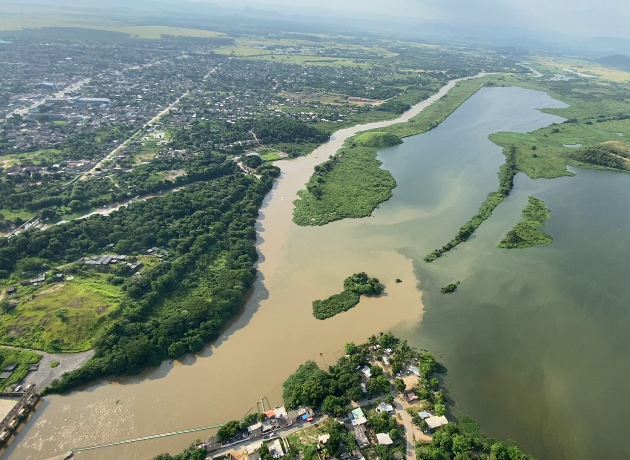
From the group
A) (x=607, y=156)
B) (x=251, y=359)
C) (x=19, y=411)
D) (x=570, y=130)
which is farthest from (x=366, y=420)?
(x=570, y=130)

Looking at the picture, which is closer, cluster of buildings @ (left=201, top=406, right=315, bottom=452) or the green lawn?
cluster of buildings @ (left=201, top=406, right=315, bottom=452)

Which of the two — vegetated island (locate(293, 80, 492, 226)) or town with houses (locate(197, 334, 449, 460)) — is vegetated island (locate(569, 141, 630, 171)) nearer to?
vegetated island (locate(293, 80, 492, 226))

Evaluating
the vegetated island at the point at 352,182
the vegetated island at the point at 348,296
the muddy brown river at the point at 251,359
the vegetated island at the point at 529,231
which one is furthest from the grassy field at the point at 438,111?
the vegetated island at the point at 348,296

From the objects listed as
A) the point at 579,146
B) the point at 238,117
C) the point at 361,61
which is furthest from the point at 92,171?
the point at 361,61

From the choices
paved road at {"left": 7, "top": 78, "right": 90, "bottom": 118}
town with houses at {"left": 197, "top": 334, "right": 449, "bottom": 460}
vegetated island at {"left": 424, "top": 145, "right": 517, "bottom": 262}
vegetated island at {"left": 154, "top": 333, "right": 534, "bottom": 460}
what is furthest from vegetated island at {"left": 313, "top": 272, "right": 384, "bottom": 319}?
paved road at {"left": 7, "top": 78, "right": 90, "bottom": 118}

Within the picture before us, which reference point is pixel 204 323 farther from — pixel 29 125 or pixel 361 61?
pixel 361 61

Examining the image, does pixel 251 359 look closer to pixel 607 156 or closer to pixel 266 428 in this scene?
pixel 266 428

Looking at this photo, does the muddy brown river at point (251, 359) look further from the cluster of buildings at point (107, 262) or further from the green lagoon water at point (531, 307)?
the cluster of buildings at point (107, 262)
